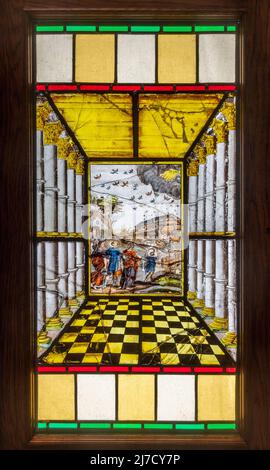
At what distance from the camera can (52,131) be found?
1230 millimetres

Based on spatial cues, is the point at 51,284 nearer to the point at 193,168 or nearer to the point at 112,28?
the point at 193,168

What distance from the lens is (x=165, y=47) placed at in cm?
122

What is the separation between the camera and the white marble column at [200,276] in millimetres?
1224

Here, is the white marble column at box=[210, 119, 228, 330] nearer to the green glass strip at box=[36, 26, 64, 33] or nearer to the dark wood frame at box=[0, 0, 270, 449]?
the dark wood frame at box=[0, 0, 270, 449]

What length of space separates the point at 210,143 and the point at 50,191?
0.83 m

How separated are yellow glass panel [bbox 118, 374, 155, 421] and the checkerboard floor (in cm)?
8

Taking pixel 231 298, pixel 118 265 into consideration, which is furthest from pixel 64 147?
A: pixel 231 298

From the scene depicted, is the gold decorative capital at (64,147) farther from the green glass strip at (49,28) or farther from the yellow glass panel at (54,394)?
the yellow glass panel at (54,394)

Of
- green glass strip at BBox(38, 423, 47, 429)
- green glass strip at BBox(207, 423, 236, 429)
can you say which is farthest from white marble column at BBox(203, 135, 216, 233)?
green glass strip at BBox(38, 423, 47, 429)

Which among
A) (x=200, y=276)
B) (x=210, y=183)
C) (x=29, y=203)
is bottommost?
(x=200, y=276)
